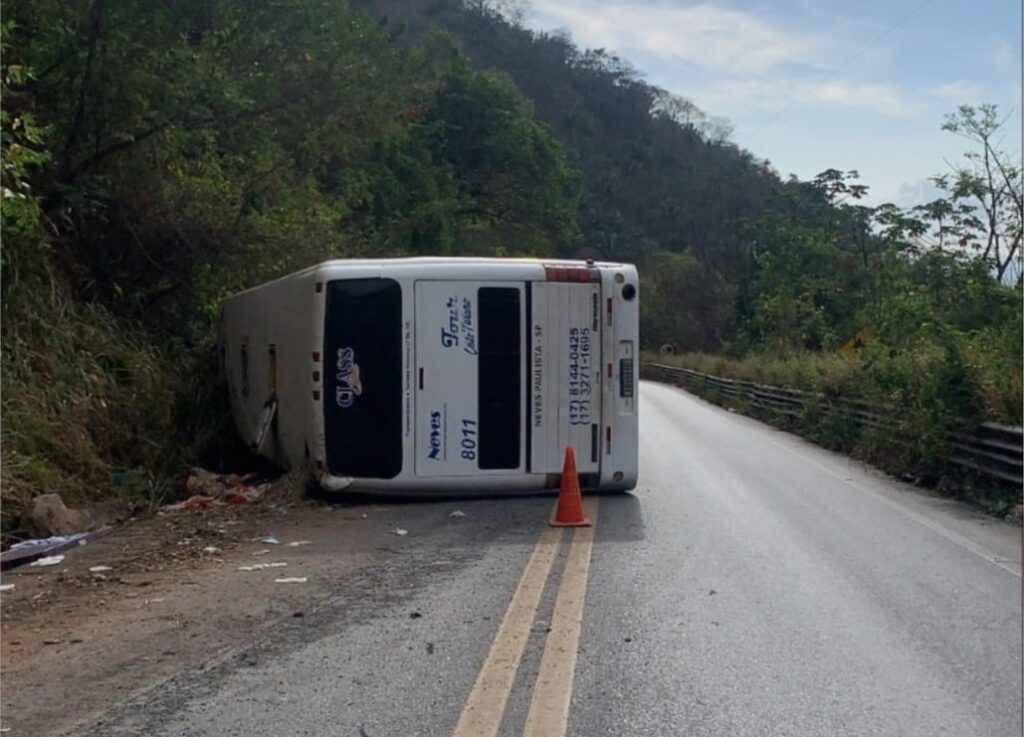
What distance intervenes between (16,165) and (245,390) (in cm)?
610

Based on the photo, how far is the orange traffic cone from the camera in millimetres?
10367

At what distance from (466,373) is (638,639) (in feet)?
17.8

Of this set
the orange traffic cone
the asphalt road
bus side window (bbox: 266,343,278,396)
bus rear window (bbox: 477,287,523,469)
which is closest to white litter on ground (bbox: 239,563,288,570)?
the asphalt road

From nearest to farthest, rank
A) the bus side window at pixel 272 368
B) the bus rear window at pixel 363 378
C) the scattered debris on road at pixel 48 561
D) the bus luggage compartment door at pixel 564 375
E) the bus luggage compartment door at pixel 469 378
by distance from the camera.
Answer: the scattered debris on road at pixel 48 561 < the bus rear window at pixel 363 378 < the bus luggage compartment door at pixel 469 378 < the bus luggage compartment door at pixel 564 375 < the bus side window at pixel 272 368

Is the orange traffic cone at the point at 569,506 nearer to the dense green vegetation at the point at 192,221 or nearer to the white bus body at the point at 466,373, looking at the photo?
the white bus body at the point at 466,373

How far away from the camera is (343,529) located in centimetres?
1048

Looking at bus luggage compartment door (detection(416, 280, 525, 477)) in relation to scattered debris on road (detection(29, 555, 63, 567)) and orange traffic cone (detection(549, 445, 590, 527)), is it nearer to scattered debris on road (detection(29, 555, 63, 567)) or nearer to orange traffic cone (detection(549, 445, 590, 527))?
orange traffic cone (detection(549, 445, 590, 527))

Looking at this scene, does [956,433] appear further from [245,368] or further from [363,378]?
[245,368]

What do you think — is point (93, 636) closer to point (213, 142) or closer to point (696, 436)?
point (213, 142)

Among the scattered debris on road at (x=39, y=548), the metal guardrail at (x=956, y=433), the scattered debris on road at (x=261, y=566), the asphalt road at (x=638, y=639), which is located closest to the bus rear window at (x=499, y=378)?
the asphalt road at (x=638, y=639)

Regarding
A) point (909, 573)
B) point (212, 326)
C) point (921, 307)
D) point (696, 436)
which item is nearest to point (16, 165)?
point (909, 573)

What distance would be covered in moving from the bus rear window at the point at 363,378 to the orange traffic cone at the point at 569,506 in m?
1.77

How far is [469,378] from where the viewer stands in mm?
11664

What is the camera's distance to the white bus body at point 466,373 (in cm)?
1147
